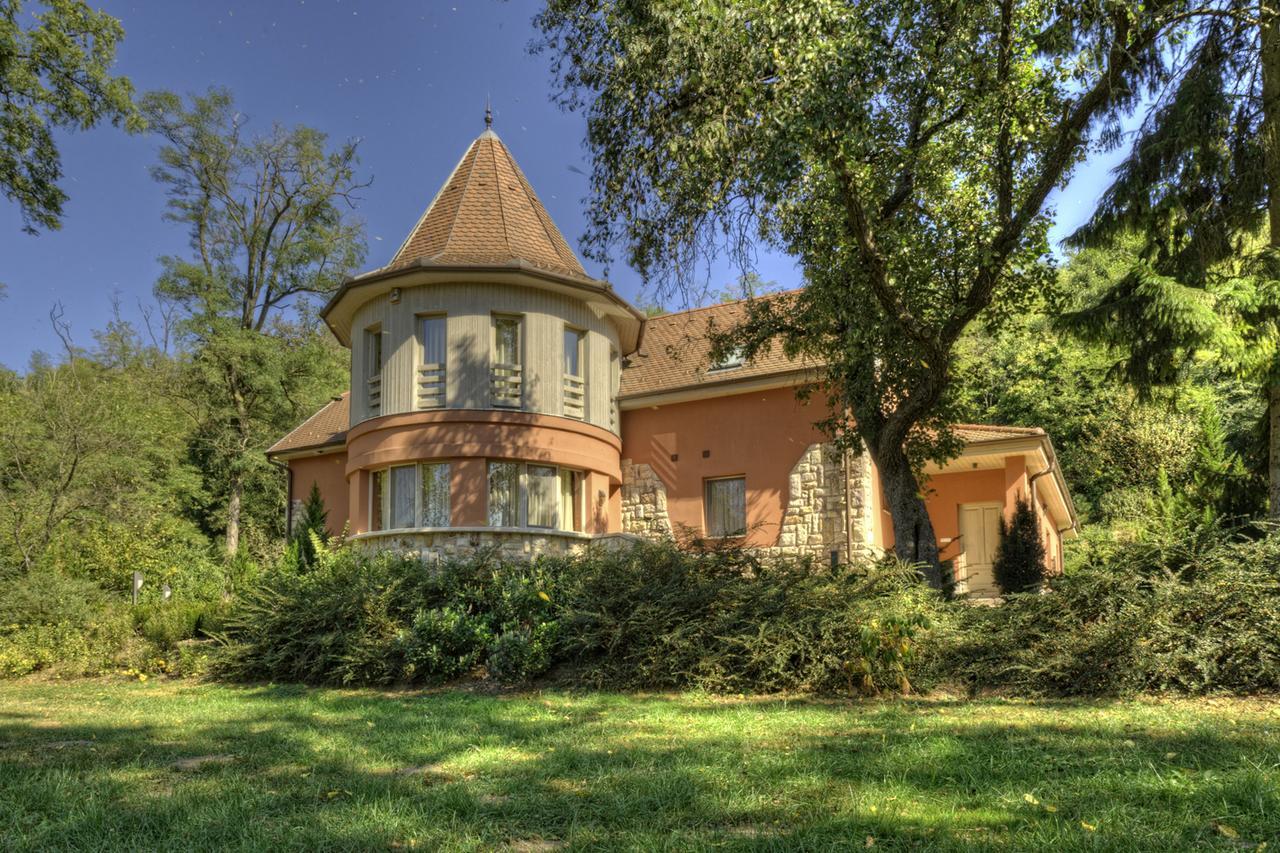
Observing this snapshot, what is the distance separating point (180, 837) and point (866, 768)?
3196 millimetres

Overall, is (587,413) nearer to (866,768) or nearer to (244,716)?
(244,716)

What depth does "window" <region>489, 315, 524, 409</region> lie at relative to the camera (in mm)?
16578

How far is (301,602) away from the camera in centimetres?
1168

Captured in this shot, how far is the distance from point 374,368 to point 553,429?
3.59m

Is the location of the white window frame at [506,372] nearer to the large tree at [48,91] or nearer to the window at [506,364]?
the window at [506,364]

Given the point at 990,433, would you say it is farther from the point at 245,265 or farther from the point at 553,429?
the point at 245,265

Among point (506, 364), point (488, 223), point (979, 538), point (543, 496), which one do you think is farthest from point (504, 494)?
point (979, 538)

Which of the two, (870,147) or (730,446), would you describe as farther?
(730,446)

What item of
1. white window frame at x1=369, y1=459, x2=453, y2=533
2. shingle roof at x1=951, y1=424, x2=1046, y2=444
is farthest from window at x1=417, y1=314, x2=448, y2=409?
shingle roof at x1=951, y1=424, x2=1046, y2=444

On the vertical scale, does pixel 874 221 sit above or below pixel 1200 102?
below

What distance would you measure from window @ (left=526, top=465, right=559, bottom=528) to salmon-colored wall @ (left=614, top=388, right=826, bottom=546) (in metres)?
2.43

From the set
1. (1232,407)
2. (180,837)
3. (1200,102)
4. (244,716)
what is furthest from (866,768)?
(1232,407)

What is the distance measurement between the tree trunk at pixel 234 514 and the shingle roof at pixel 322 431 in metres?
5.54

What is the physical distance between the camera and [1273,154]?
435 inches
